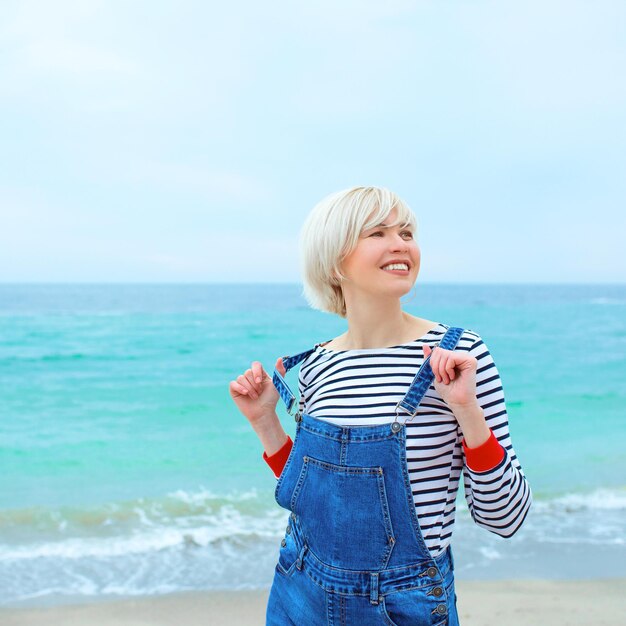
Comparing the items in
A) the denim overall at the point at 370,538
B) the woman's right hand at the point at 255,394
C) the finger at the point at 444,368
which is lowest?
the denim overall at the point at 370,538

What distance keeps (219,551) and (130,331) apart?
2526 cm

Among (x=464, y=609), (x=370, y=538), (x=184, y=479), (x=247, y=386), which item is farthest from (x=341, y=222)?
(x=184, y=479)

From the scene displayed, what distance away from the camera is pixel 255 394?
2184 mm

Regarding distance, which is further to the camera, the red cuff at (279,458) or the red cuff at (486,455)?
the red cuff at (279,458)

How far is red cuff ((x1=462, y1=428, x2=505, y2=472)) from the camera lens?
168 cm

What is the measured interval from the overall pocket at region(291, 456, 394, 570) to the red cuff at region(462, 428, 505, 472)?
246 millimetres

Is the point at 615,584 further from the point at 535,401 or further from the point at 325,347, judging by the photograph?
the point at 535,401

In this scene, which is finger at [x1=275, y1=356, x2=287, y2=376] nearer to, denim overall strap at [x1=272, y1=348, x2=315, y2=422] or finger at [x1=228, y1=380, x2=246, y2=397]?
denim overall strap at [x1=272, y1=348, x2=315, y2=422]

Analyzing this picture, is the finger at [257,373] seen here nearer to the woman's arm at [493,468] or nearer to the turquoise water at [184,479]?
the woman's arm at [493,468]

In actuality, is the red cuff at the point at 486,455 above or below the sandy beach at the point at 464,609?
above

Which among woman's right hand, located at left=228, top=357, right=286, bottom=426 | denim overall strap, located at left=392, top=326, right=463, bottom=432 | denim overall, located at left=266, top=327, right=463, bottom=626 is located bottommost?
denim overall, located at left=266, top=327, right=463, bottom=626

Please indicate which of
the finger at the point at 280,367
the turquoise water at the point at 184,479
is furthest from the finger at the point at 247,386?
the turquoise water at the point at 184,479

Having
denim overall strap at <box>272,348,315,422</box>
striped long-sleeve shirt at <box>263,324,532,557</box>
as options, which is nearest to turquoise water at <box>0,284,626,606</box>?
denim overall strap at <box>272,348,315,422</box>

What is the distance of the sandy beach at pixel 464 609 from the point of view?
4305 millimetres
